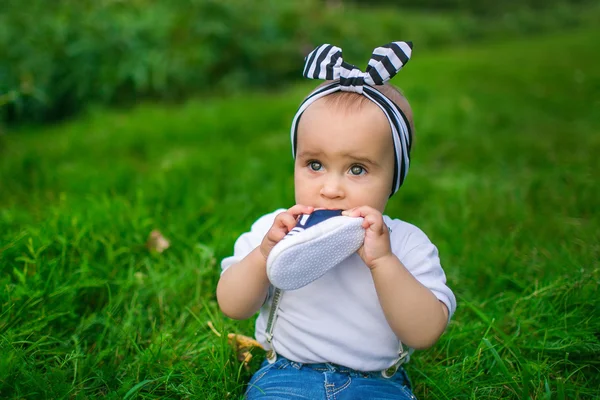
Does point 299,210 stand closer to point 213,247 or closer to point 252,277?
point 252,277

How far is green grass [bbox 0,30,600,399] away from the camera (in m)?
1.71

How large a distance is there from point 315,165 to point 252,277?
36 cm

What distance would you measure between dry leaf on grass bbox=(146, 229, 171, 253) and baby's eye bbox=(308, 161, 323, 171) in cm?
100

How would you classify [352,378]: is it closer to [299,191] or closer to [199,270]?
[299,191]

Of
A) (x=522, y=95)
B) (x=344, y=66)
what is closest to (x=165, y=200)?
(x=344, y=66)

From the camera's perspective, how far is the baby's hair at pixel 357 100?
1.55m

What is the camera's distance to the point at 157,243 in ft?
7.77

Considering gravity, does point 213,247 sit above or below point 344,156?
below

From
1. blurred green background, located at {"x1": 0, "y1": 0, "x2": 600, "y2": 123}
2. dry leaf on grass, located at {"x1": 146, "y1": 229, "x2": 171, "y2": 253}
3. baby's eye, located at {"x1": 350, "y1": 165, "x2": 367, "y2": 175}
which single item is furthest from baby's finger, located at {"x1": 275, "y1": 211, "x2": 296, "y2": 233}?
blurred green background, located at {"x1": 0, "y1": 0, "x2": 600, "y2": 123}

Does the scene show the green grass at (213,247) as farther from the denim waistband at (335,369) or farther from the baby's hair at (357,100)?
the baby's hair at (357,100)

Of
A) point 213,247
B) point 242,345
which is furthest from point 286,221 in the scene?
point 213,247

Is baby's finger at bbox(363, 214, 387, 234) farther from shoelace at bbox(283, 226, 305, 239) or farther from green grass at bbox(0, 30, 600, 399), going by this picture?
green grass at bbox(0, 30, 600, 399)

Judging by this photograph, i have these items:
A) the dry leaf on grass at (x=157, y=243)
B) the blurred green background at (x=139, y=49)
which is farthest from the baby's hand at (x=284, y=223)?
the blurred green background at (x=139, y=49)

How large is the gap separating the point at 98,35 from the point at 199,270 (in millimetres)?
3777
